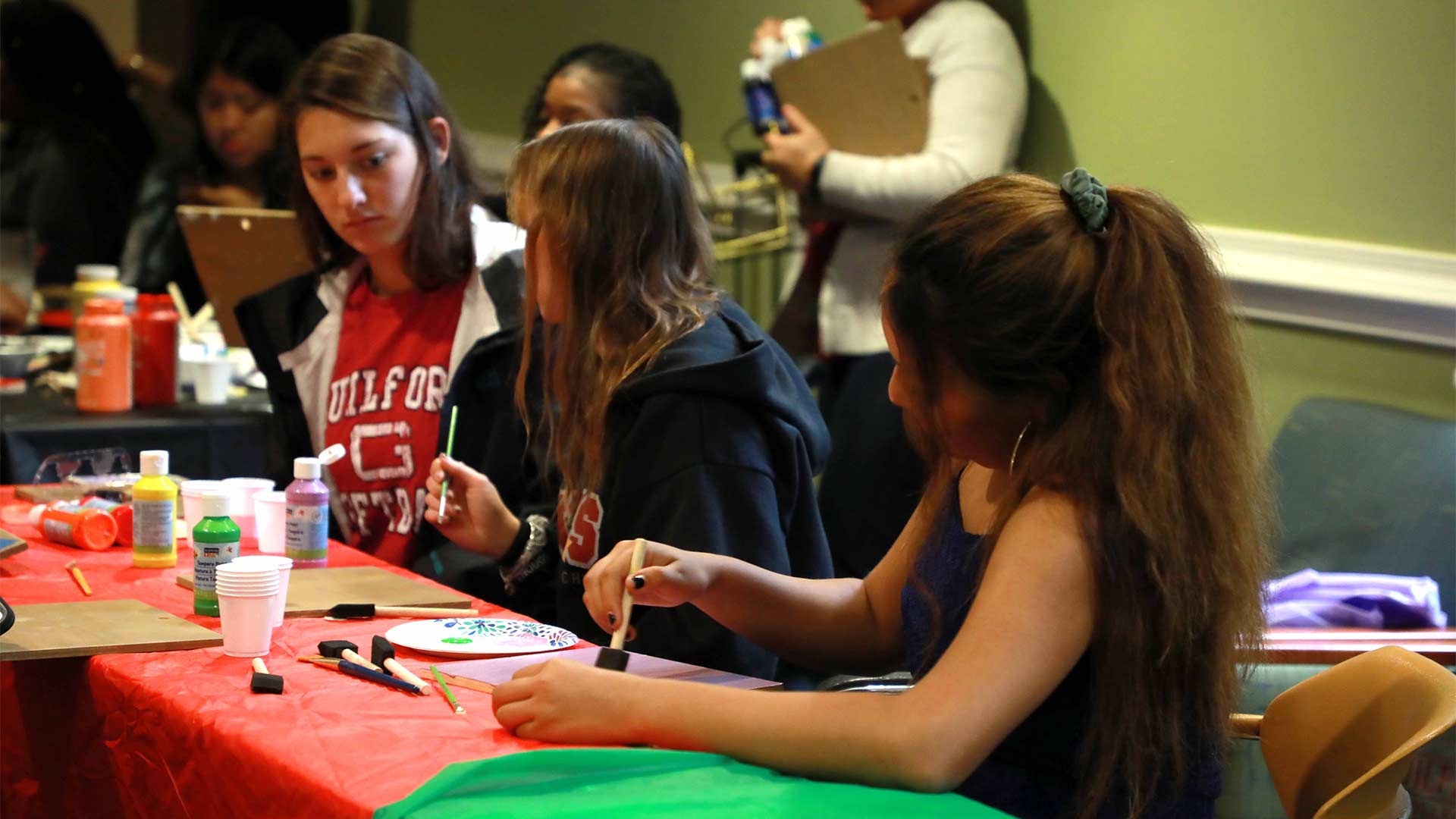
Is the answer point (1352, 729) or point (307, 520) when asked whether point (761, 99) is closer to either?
point (307, 520)

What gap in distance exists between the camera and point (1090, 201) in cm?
132

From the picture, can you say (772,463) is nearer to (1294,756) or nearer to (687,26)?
(1294,756)

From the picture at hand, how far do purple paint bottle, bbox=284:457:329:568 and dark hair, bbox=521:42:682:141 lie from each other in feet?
4.62

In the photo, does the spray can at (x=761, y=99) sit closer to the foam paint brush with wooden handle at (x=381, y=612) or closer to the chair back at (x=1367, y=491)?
the chair back at (x=1367, y=491)

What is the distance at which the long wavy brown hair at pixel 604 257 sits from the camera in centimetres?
192

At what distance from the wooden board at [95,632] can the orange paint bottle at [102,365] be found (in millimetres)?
1356

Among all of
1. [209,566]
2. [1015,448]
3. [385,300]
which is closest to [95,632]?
[209,566]

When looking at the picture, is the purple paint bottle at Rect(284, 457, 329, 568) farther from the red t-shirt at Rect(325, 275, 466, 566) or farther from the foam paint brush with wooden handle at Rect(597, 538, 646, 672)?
the foam paint brush with wooden handle at Rect(597, 538, 646, 672)

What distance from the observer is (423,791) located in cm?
109

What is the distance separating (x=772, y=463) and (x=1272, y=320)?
4.82 feet

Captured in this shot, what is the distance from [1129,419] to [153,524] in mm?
1219

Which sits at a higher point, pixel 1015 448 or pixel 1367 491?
pixel 1015 448

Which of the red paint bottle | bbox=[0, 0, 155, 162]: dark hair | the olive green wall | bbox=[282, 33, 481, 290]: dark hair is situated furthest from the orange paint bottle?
bbox=[0, 0, 155, 162]: dark hair

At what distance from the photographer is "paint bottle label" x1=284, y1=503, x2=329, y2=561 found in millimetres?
1910
